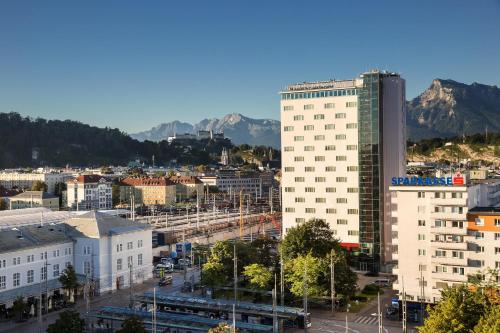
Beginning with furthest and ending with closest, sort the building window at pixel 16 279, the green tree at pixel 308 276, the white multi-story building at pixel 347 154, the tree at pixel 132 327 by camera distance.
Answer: the white multi-story building at pixel 347 154 → the building window at pixel 16 279 → the green tree at pixel 308 276 → the tree at pixel 132 327

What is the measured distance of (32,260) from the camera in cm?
4075

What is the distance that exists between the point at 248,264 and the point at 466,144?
324ft

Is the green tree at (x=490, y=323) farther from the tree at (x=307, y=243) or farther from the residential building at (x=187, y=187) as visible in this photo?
the residential building at (x=187, y=187)

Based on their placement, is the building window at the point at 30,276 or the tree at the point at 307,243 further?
the tree at the point at 307,243

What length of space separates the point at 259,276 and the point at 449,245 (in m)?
12.8

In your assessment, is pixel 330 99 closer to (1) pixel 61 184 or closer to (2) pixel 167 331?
(2) pixel 167 331

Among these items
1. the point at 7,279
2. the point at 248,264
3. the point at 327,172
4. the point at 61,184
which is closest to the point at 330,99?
the point at 327,172

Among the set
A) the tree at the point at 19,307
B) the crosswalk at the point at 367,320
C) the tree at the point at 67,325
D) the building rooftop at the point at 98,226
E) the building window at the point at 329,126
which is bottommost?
the crosswalk at the point at 367,320

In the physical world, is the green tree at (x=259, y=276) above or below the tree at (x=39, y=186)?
below

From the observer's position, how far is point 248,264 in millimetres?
43562

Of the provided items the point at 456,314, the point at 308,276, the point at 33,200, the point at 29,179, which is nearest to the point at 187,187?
the point at 29,179

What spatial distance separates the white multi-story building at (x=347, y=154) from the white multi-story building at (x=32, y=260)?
78.7 ft

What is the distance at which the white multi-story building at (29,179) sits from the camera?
481 ft

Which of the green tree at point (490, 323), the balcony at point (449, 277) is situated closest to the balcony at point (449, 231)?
the balcony at point (449, 277)
